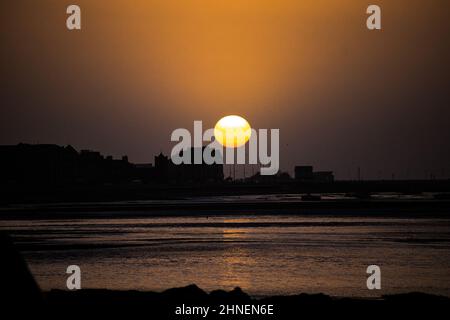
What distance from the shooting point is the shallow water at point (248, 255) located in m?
33.3

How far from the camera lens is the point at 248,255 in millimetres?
44594

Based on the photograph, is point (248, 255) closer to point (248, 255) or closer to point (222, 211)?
point (248, 255)

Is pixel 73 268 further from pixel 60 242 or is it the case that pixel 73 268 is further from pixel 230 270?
pixel 60 242

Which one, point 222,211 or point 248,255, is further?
point 222,211

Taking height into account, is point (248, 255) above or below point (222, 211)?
above

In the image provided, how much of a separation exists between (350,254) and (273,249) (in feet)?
18.2

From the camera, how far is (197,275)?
3628 centimetres
